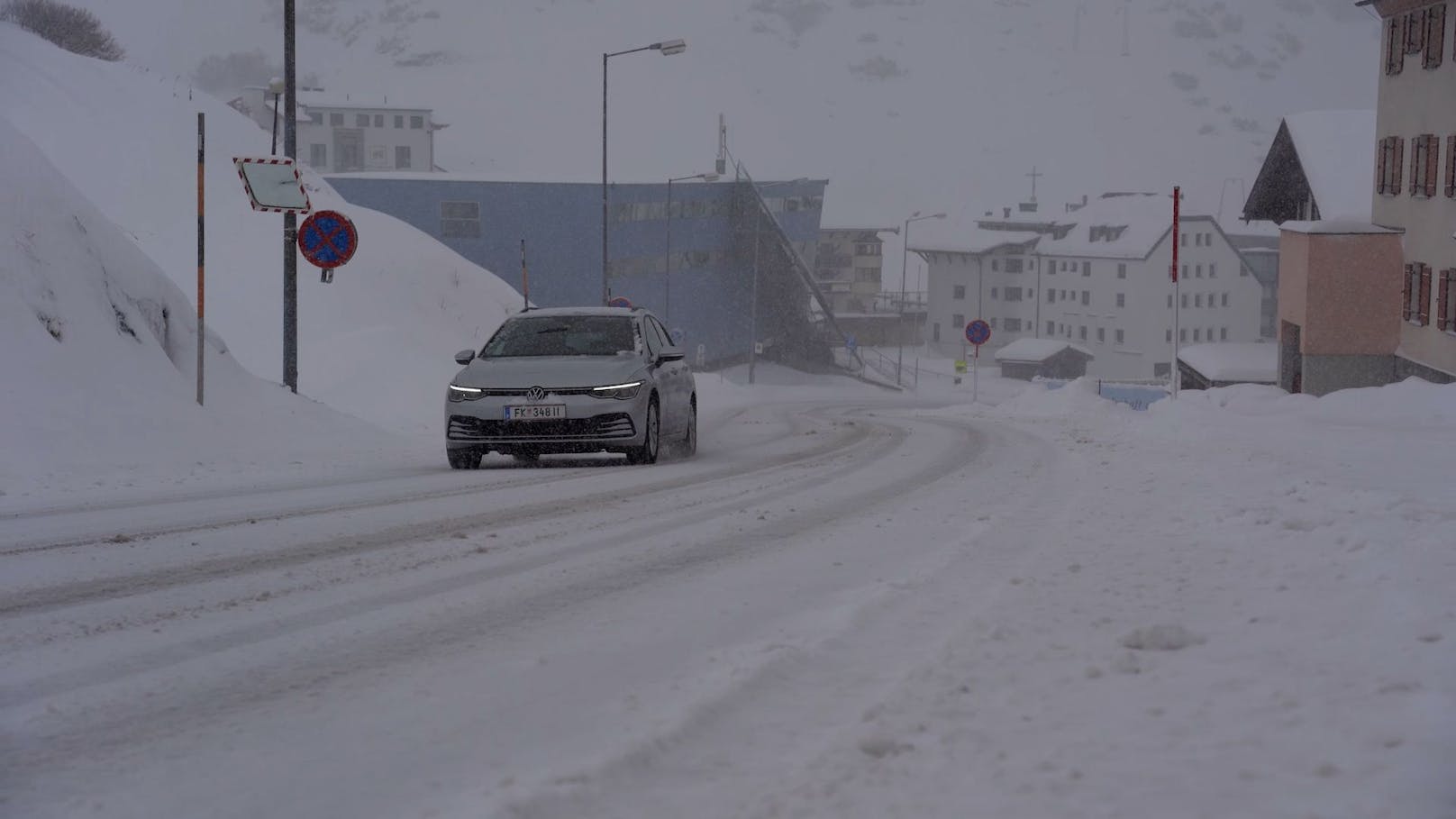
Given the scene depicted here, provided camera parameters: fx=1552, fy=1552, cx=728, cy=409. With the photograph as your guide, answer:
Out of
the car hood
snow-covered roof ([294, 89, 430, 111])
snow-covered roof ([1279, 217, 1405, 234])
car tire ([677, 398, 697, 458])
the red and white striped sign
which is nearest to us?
the car hood

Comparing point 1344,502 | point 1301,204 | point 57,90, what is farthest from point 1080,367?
point 1344,502

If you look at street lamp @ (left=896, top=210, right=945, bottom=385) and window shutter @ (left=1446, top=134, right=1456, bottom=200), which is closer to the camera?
window shutter @ (left=1446, top=134, right=1456, bottom=200)

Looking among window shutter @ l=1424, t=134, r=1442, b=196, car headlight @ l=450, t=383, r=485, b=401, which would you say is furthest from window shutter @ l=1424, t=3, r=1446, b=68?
car headlight @ l=450, t=383, r=485, b=401

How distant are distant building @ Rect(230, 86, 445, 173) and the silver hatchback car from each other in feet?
437

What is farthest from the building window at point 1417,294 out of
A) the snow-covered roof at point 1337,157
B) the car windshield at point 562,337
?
the car windshield at point 562,337

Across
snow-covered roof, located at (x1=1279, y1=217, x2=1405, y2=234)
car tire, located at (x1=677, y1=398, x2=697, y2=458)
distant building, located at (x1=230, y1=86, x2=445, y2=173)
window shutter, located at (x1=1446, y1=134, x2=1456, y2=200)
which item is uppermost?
distant building, located at (x1=230, y1=86, x2=445, y2=173)

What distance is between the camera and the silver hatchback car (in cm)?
1359

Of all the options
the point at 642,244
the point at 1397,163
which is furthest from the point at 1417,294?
the point at 642,244

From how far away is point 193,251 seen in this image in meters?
35.3

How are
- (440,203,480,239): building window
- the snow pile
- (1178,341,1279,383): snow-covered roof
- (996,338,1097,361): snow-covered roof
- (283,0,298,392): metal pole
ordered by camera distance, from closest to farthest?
the snow pile → (283,0,298,392): metal pole → (1178,341,1279,383): snow-covered roof → (440,203,480,239): building window → (996,338,1097,361): snow-covered roof

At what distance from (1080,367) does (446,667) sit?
108245 millimetres

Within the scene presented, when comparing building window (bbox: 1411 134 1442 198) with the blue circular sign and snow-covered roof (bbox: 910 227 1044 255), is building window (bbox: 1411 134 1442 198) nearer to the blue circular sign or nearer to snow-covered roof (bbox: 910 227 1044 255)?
the blue circular sign

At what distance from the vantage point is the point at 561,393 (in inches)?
→ 538

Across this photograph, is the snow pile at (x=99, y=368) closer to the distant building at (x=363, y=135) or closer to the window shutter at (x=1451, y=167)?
the window shutter at (x=1451, y=167)
